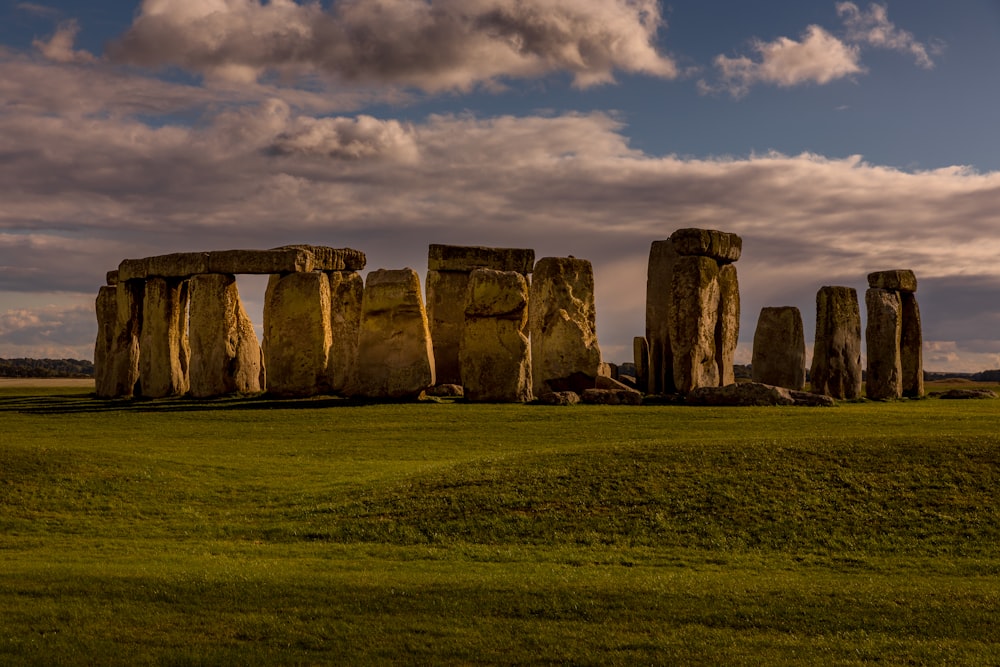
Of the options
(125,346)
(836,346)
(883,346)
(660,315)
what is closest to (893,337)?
(883,346)

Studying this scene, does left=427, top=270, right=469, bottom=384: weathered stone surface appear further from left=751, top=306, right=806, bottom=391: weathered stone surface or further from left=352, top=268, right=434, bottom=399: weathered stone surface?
left=751, top=306, right=806, bottom=391: weathered stone surface

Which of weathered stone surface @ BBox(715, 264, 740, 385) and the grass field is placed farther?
weathered stone surface @ BBox(715, 264, 740, 385)

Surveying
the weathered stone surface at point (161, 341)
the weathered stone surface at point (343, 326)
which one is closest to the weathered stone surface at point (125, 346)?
the weathered stone surface at point (161, 341)

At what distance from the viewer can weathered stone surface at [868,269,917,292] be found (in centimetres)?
4050

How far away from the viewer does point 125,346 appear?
40.5 meters

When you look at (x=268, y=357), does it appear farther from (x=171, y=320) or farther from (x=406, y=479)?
(x=406, y=479)

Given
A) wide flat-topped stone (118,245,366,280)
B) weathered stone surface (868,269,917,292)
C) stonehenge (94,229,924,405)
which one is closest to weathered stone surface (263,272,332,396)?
stonehenge (94,229,924,405)

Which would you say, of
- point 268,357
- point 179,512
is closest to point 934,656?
point 179,512

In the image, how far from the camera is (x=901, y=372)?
40.4 m

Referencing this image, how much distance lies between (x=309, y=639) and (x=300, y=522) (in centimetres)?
577

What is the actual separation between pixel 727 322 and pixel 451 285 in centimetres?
944

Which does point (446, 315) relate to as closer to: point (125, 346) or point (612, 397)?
point (612, 397)

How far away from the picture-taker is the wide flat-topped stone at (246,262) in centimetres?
3575

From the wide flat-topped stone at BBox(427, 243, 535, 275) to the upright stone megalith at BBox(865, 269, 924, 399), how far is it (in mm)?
12100
